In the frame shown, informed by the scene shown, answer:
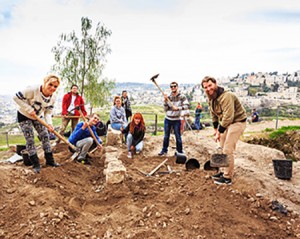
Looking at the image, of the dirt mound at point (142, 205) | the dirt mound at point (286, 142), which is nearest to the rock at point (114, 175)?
the dirt mound at point (142, 205)

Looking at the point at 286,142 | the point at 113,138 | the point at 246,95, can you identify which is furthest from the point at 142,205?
the point at 246,95

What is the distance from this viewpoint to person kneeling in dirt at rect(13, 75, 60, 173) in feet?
13.4

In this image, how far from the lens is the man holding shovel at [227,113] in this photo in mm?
3869

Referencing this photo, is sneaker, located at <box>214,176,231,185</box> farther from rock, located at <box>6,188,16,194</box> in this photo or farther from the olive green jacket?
rock, located at <box>6,188,16,194</box>

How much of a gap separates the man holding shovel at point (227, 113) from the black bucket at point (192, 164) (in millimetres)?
1012

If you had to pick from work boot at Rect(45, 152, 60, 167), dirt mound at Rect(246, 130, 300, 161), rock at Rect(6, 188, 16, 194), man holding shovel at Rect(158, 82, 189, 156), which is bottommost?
dirt mound at Rect(246, 130, 300, 161)

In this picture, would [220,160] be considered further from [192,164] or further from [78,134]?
[78,134]

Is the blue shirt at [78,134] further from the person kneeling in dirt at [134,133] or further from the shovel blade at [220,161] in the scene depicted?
the shovel blade at [220,161]

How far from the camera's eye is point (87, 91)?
11.7 meters

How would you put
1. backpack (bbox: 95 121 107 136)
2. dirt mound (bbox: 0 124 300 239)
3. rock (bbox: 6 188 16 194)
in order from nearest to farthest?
dirt mound (bbox: 0 124 300 239), rock (bbox: 6 188 16 194), backpack (bbox: 95 121 107 136)

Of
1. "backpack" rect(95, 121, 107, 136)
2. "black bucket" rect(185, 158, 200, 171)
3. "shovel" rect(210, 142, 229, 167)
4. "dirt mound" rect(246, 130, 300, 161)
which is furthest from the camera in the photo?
"dirt mound" rect(246, 130, 300, 161)

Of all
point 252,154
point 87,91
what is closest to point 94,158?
point 252,154

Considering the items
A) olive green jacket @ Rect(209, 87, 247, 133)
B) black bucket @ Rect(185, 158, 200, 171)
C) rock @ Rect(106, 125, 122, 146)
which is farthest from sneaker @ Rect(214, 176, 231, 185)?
rock @ Rect(106, 125, 122, 146)

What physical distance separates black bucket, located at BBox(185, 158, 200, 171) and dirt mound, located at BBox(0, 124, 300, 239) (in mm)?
391
